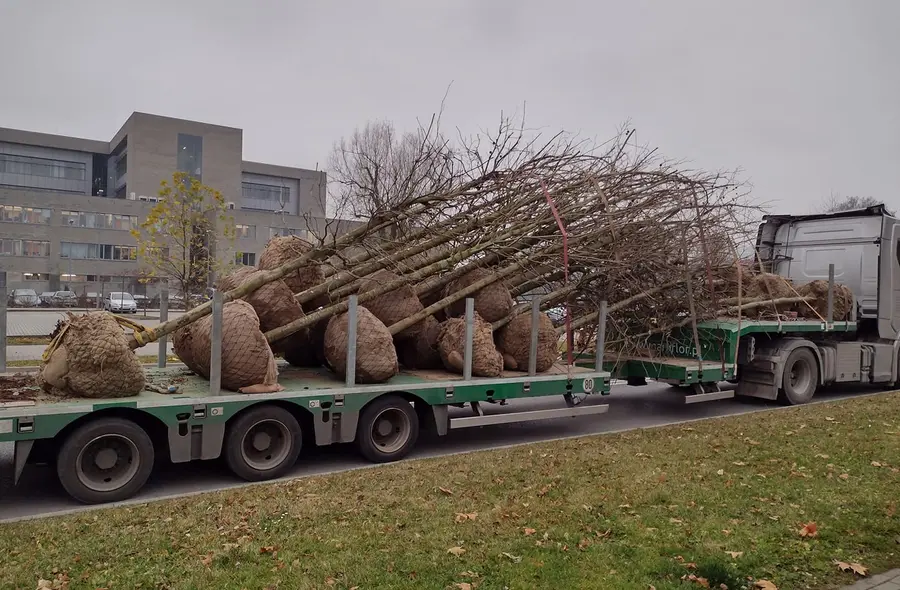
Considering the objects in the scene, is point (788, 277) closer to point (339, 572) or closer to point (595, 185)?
point (595, 185)

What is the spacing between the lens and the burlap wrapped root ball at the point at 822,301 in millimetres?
12344

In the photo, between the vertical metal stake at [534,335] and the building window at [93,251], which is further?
the building window at [93,251]

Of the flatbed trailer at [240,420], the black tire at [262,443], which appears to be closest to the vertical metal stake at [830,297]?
the flatbed trailer at [240,420]

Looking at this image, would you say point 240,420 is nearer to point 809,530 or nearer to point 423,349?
point 423,349

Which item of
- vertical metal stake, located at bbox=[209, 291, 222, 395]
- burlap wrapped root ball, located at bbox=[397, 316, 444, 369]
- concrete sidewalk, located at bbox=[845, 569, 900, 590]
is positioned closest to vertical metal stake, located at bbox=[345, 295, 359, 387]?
vertical metal stake, located at bbox=[209, 291, 222, 395]

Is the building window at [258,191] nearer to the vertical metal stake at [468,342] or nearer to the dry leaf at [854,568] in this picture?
the vertical metal stake at [468,342]

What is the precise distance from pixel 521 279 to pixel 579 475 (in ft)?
12.4

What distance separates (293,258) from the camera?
8.28 m

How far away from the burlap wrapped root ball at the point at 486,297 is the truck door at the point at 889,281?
817cm

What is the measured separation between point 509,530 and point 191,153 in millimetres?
79234

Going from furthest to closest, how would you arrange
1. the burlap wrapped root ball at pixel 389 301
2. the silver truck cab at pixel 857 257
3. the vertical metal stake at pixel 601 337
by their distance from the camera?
the silver truck cab at pixel 857 257
the vertical metal stake at pixel 601 337
the burlap wrapped root ball at pixel 389 301

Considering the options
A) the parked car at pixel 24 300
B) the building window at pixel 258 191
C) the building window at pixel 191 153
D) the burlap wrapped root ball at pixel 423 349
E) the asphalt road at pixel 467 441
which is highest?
the building window at pixel 191 153

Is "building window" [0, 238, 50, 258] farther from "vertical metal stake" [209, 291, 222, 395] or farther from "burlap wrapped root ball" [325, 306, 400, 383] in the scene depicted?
"vertical metal stake" [209, 291, 222, 395]

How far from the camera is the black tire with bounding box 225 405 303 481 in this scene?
21.9 ft
